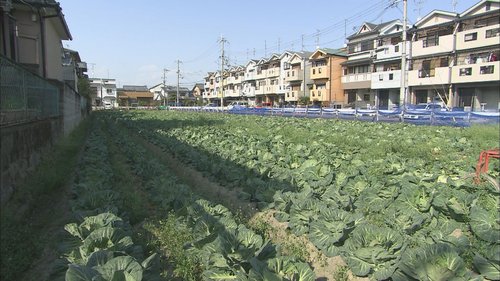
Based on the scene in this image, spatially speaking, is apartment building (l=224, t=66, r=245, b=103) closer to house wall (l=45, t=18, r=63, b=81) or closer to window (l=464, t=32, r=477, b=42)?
window (l=464, t=32, r=477, b=42)

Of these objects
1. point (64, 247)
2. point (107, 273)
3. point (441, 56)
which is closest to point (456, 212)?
point (107, 273)

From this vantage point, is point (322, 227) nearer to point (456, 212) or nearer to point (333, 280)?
point (333, 280)

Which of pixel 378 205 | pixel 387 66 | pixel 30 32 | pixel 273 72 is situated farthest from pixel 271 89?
pixel 378 205

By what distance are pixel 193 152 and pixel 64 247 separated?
6911 mm

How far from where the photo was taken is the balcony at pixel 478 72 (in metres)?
27.6

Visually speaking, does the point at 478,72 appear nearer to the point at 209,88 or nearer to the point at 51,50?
the point at 51,50

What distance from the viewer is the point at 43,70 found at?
19.0 m

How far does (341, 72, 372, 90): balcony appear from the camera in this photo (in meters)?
42.2

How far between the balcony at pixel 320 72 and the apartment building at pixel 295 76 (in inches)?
151

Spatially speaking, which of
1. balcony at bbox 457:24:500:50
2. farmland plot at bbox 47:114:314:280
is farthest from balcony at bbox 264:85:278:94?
farmland plot at bbox 47:114:314:280

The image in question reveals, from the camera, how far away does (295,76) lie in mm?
57844

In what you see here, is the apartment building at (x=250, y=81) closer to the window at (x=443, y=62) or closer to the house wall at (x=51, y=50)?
the window at (x=443, y=62)

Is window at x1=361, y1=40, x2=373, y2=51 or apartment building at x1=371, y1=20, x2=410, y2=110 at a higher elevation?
window at x1=361, y1=40, x2=373, y2=51

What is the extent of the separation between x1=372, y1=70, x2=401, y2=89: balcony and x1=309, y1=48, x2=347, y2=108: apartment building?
7.96 m
